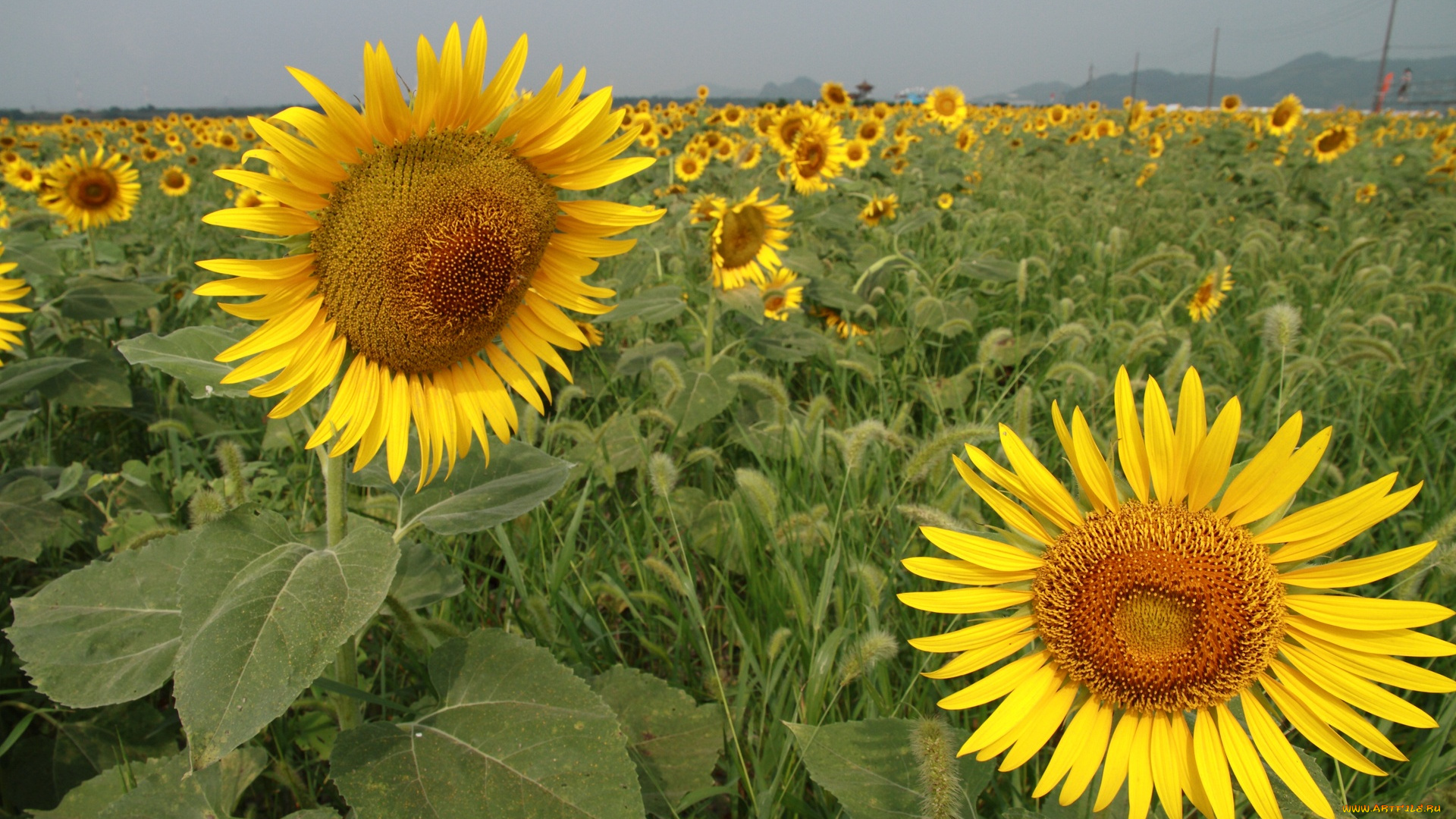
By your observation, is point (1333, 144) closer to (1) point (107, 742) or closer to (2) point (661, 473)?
(2) point (661, 473)

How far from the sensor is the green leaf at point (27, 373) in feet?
7.66

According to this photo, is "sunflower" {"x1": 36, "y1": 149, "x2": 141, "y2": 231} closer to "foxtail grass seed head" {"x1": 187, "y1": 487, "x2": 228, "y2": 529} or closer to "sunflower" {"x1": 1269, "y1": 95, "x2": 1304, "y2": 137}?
"foxtail grass seed head" {"x1": 187, "y1": 487, "x2": 228, "y2": 529}

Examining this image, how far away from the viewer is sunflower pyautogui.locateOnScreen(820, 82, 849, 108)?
11055mm

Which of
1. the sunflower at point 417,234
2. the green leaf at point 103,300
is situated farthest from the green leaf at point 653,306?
the green leaf at point 103,300

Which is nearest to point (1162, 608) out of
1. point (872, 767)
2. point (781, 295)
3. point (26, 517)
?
point (872, 767)

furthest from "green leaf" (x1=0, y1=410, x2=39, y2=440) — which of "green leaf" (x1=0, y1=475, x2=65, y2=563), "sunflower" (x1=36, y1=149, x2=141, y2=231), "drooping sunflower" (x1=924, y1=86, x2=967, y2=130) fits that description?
"drooping sunflower" (x1=924, y1=86, x2=967, y2=130)

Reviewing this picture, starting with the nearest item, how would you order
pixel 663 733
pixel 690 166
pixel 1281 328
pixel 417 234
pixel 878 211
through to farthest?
pixel 417 234 < pixel 663 733 < pixel 1281 328 < pixel 878 211 < pixel 690 166

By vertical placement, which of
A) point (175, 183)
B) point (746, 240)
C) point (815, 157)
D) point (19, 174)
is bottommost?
point (746, 240)

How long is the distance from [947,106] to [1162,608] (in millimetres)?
13157

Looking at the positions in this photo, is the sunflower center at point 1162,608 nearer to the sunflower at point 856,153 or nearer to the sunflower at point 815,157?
the sunflower at point 815,157

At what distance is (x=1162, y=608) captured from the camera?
1.32m

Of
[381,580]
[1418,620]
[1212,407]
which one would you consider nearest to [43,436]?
[381,580]

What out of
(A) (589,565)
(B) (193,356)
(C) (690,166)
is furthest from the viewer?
(C) (690,166)

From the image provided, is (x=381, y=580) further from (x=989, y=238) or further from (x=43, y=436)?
(x=989, y=238)
